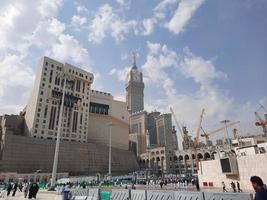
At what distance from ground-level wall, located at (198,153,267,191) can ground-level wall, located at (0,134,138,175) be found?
58073mm

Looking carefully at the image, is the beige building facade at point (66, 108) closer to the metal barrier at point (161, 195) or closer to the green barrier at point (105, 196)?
the green barrier at point (105, 196)

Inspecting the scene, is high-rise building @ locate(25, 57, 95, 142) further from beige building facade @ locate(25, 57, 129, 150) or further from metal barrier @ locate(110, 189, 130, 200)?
metal barrier @ locate(110, 189, 130, 200)

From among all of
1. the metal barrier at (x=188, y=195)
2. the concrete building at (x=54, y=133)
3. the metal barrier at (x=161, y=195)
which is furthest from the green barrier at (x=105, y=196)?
the concrete building at (x=54, y=133)

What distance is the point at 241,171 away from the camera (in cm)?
3909

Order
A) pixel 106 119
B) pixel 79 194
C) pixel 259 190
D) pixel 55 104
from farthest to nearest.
Result: pixel 106 119 → pixel 55 104 → pixel 79 194 → pixel 259 190

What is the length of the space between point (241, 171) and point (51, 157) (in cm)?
6948

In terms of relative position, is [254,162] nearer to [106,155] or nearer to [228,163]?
[228,163]

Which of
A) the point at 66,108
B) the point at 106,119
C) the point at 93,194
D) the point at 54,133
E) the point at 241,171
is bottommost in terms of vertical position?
the point at 93,194

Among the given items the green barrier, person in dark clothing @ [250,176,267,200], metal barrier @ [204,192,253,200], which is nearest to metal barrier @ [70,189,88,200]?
the green barrier

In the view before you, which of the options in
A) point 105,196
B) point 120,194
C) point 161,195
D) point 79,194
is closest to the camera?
point 161,195

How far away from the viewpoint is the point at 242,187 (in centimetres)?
3856

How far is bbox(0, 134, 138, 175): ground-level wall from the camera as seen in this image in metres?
74.4

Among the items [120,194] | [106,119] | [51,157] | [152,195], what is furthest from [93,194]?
[106,119]

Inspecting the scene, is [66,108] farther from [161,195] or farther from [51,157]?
[161,195]
